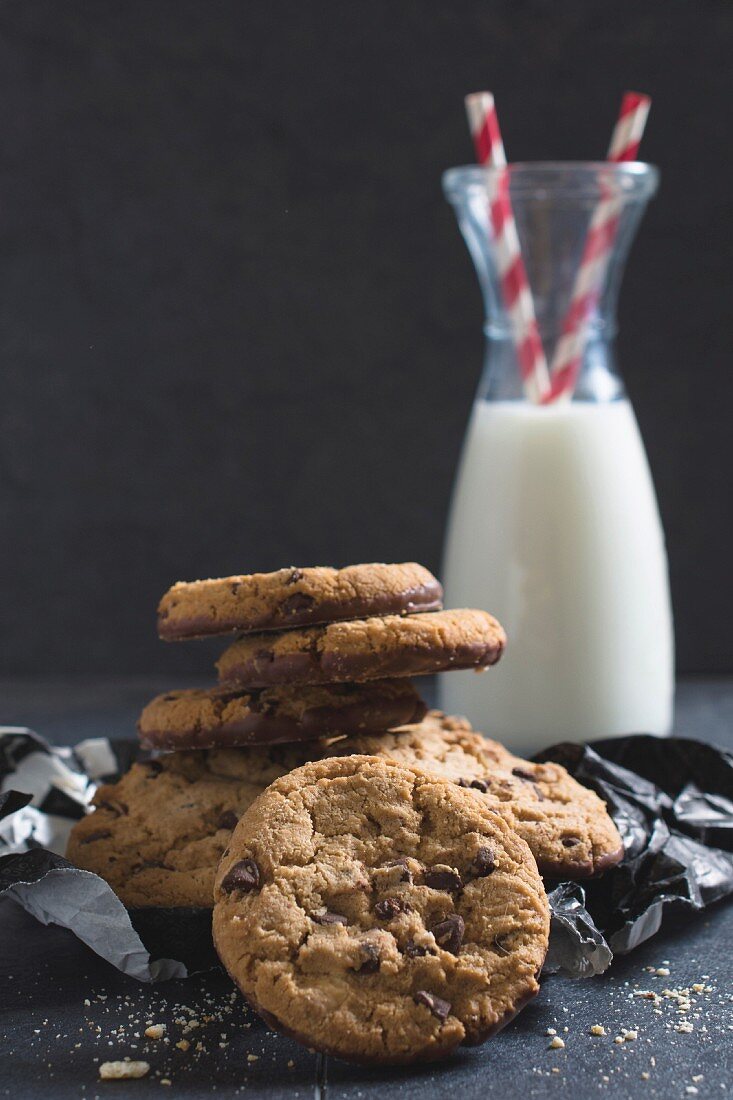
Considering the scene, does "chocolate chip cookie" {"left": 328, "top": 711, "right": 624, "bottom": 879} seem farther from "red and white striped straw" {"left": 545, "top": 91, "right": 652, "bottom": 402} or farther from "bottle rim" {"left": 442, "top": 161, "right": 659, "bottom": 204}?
"bottle rim" {"left": 442, "top": 161, "right": 659, "bottom": 204}

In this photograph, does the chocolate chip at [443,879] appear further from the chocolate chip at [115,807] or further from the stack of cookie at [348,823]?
the chocolate chip at [115,807]

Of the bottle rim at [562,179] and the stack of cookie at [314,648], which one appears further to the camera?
the bottle rim at [562,179]

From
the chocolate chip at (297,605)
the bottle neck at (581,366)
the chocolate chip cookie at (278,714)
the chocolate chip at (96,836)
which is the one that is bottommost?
the chocolate chip at (96,836)

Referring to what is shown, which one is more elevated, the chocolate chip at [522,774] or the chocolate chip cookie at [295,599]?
the chocolate chip cookie at [295,599]

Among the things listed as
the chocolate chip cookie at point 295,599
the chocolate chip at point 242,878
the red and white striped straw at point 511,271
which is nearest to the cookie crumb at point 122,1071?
the chocolate chip at point 242,878

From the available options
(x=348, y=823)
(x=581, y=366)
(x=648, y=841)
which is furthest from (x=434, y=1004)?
(x=581, y=366)

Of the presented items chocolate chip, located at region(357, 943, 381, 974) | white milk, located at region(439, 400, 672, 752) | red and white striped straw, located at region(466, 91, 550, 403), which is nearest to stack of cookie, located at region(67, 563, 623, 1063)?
chocolate chip, located at region(357, 943, 381, 974)

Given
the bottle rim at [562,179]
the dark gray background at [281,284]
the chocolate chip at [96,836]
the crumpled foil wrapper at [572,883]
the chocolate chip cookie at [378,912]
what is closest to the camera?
the chocolate chip cookie at [378,912]
